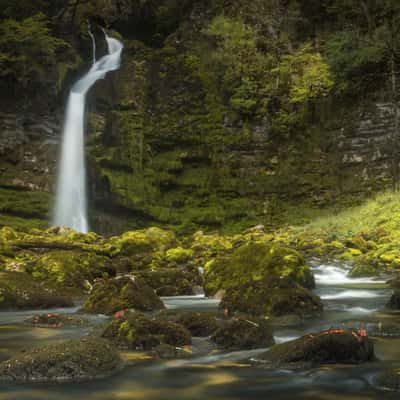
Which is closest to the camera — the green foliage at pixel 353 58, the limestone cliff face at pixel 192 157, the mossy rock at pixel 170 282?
the mossy rock at pixel 170 282

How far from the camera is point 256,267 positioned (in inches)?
383

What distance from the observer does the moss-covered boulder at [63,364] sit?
457 centimetres

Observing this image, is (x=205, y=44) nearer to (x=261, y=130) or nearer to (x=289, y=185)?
(x=261, y=130)

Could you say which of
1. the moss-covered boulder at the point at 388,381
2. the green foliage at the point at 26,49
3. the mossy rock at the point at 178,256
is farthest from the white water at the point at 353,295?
the green foliage at the point at 26,49

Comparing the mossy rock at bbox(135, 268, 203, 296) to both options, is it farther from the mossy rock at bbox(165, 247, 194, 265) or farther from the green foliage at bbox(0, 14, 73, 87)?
the green foliage at bbox(0, 14, 73, 87)

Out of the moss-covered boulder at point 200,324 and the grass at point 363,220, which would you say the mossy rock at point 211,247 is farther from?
the moss-covered boulder at point 200,324

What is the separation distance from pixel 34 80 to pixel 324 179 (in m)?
14.3

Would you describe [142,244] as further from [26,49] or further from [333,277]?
[26,49]

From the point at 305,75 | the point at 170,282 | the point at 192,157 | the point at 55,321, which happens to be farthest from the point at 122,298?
the point at 305,75

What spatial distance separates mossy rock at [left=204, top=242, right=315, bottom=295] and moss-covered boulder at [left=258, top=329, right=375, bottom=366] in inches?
172

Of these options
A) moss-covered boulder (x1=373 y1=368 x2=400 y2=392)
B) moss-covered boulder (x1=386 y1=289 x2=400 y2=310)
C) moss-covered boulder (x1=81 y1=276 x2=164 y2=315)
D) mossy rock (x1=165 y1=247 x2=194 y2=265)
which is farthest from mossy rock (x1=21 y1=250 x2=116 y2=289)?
moss-covered boulder (x1=373 y1=368 x2=400 y2=392)

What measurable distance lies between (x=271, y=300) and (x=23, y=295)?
14.3 ft

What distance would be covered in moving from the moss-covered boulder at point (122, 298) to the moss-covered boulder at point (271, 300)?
115 centimetres

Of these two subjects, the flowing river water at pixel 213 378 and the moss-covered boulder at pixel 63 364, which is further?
the moss-covered boulder at pixel 63 364
